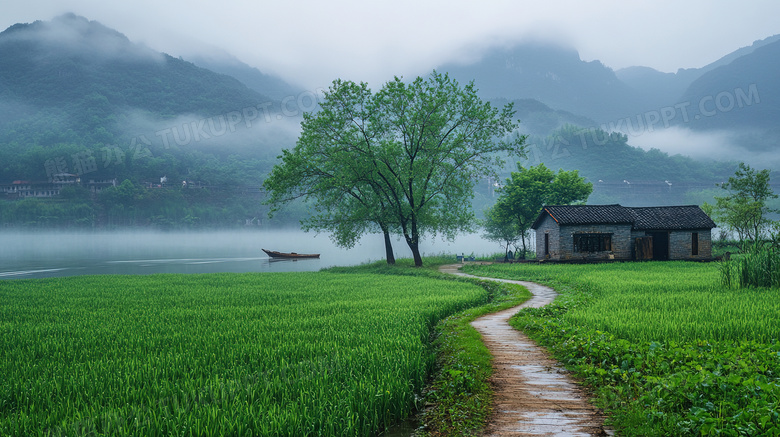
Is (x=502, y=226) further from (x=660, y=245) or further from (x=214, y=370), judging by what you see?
(x=214, y=370)

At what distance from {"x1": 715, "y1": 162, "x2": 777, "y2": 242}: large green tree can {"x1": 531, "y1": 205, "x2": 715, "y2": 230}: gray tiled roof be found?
12.7m

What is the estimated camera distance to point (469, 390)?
6.25 metres

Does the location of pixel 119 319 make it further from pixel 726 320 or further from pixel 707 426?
pixel 726 320

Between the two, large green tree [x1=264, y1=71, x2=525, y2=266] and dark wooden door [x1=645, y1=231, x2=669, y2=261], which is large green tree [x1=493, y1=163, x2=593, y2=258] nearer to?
dark wooden door [x1=645, y1=231, x2=669, y2=261]

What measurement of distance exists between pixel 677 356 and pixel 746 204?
53.6 m

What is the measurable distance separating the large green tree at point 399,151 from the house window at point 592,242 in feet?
31.1

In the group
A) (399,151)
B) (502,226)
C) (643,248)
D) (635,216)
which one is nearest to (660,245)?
(643,248)

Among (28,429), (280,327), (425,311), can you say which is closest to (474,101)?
(425,311)

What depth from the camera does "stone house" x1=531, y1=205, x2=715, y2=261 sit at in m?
37.8

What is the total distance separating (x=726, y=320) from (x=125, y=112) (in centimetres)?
22859

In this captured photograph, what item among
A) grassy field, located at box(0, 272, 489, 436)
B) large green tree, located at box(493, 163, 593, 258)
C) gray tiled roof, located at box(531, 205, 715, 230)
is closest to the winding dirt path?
grassy field, located at box(0, 272, 489, 436)

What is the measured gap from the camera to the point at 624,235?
1510 inches

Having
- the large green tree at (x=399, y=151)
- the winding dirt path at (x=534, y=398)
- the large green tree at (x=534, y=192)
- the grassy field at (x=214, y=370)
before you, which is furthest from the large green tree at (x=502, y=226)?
the winding dirt path at (x=534, y=398)

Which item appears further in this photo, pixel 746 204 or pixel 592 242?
pixel 746 204
